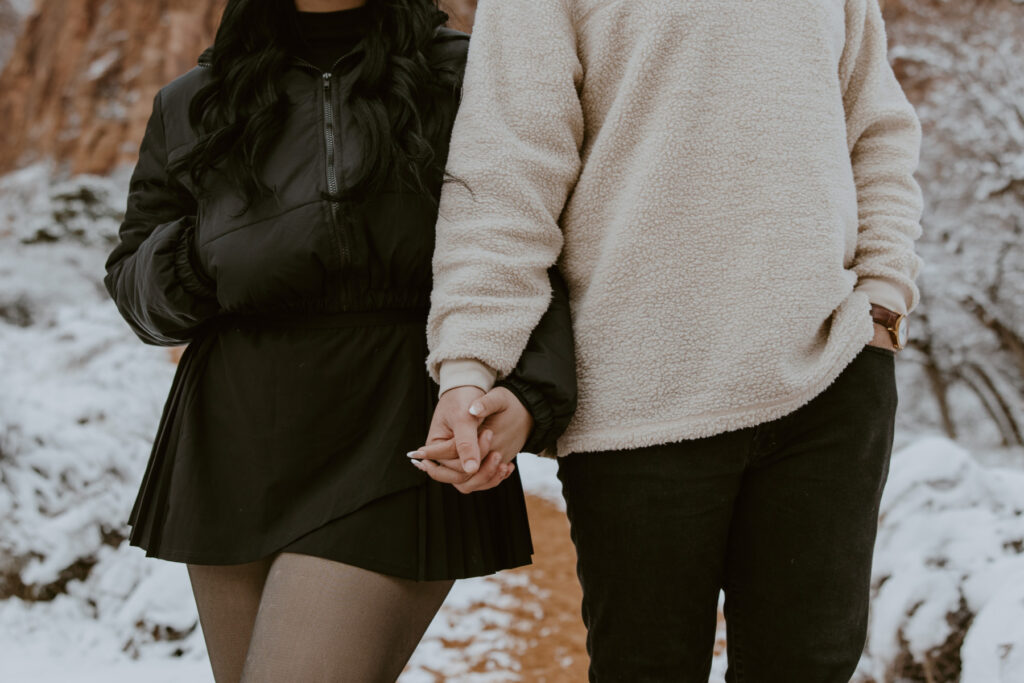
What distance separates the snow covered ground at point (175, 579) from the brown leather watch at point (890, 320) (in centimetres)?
122

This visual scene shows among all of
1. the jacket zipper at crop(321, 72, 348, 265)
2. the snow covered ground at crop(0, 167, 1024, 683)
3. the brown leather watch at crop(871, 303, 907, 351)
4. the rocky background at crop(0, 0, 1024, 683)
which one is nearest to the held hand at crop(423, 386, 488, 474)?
the jacket zipper at crop(321, 72, 348, 265)

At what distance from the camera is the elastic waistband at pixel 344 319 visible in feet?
4.70

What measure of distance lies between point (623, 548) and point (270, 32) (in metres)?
1.06

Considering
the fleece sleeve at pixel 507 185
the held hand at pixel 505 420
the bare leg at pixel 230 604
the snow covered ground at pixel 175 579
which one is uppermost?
the fleece sleeve at pixel 507 185

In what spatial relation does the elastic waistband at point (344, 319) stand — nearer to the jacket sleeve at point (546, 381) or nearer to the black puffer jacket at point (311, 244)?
the black puffer jacket at point (311, 244)

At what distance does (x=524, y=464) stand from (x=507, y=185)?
6.76 m

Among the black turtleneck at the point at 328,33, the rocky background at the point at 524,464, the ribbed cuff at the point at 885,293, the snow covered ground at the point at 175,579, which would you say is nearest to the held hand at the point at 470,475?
the ribbed cuff at the point at 885,293

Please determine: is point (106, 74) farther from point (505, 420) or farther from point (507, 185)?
point (505, 420)

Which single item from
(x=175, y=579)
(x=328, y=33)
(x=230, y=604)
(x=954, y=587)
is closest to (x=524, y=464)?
(x=175, y=579)

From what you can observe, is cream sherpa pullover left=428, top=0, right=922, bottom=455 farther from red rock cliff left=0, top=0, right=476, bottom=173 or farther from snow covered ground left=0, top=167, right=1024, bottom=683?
red rock cliff left=0, top=0, right=476, bottom=173

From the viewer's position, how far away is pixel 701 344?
1292 mm

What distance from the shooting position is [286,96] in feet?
4.90

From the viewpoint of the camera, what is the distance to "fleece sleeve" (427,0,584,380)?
4.14 feet

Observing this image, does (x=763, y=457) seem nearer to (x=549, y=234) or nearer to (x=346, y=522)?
(x=549, y=234)
